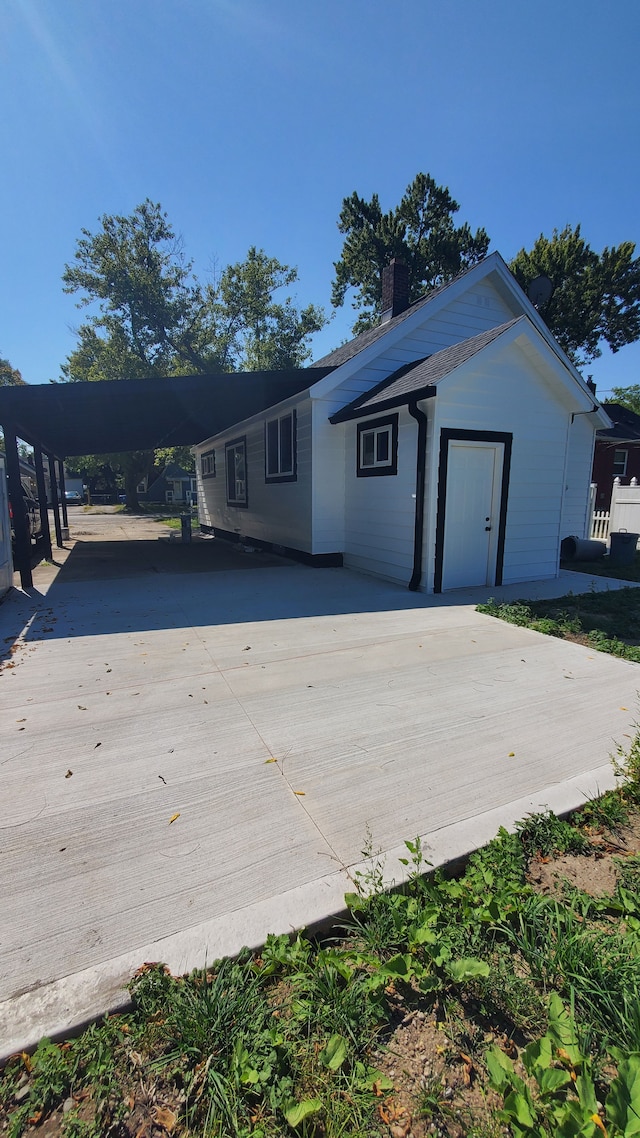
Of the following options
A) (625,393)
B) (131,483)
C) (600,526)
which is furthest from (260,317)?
(625,393)

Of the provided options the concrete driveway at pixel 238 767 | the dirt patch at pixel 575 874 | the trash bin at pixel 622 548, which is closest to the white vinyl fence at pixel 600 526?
the trash bin at pixel 622 548

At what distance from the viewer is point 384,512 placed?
8438 mm

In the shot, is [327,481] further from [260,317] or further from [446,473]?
[260,317]

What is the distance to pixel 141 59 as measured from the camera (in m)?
8.13

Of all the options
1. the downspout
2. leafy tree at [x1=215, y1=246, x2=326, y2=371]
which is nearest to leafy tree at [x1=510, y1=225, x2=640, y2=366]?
leafy tree at [x1=215, y1=246, x2=326, y2=371]

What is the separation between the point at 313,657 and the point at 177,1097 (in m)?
3.57

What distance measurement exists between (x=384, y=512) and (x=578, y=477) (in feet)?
23.8

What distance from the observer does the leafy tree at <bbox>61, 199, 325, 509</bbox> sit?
1057 inches

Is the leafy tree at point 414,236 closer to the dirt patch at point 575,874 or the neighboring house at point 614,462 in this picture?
the neighboring house at point 614,462

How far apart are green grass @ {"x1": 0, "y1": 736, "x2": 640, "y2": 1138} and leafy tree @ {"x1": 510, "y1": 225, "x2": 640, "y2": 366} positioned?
27105 millimetres

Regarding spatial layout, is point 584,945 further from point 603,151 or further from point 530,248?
point 530,248

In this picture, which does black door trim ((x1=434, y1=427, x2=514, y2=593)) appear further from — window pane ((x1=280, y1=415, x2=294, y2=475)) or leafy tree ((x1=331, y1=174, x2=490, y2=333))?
leafy tree ((x1=331, y1=174, x2=490, y2=333))

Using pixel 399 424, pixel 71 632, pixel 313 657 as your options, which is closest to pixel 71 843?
pixel 313 657

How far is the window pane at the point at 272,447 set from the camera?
1139 cm
